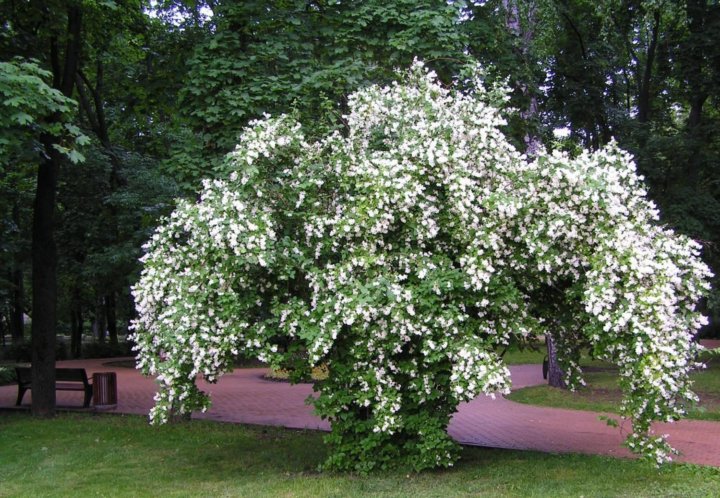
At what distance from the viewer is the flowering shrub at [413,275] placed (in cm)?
612

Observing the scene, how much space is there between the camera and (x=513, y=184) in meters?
6.66

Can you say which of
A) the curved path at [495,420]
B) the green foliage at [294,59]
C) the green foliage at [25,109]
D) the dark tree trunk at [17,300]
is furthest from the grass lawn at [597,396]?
the dark tree trunk at [17,300]

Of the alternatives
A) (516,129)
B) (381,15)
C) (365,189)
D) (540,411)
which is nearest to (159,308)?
(365,189)

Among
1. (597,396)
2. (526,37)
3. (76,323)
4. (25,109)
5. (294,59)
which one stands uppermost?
(526,37)

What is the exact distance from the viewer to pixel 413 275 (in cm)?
659

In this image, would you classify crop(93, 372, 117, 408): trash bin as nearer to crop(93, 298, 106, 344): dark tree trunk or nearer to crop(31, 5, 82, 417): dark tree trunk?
crop(31, 5, 82, 417): dark tree trunk

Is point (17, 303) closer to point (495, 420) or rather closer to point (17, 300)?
point (17, 300)

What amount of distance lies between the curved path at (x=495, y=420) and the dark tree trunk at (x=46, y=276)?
58.9 inches

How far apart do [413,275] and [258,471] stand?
3219 mm

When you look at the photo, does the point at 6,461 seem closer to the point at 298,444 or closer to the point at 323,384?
the point at 298,444

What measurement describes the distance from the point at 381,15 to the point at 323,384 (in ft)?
16.4

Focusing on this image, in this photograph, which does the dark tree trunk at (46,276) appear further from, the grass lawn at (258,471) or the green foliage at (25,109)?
the green foliage at (25,109)

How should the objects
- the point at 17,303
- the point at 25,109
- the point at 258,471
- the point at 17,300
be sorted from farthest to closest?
the point at 17,303
the point at 17,300
the point at 25,109
the point at 258,471

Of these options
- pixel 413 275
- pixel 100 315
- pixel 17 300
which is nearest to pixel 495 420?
pixel 413 275
